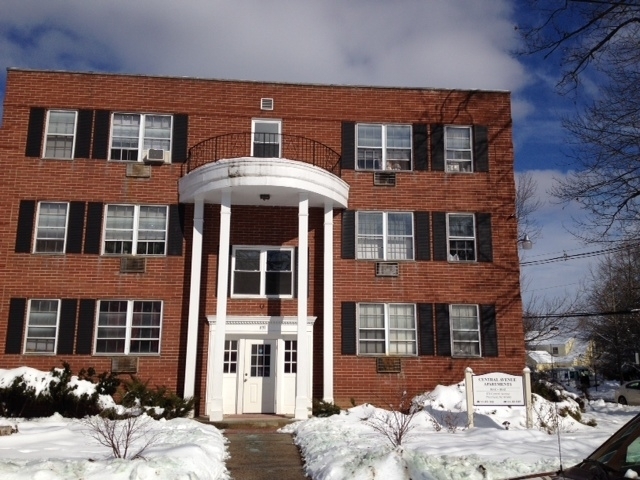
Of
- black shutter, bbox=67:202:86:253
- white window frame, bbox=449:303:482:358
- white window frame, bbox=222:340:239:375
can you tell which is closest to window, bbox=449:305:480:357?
white window frame, bbox=449:303:482:358

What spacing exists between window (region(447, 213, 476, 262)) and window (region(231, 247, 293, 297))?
514 cm

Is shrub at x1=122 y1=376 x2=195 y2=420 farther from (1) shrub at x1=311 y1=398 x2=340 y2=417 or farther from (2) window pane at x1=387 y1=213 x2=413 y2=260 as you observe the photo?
(2) window pane at x1=387 y1=213 x2=413 y2=260

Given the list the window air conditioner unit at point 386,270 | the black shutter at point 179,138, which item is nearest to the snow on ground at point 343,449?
the window air conditioner unit at point 386,270

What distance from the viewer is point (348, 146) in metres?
18.8

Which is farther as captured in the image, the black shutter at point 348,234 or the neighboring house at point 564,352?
the neighboring house at point 564,352

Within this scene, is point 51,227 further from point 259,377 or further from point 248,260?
point 259,377

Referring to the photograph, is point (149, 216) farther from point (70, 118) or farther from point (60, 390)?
point (60, 390)

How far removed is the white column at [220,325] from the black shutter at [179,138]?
92.9 inches

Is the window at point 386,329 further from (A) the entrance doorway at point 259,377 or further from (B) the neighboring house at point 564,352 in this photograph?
(B) the neighboring house at point 564,352

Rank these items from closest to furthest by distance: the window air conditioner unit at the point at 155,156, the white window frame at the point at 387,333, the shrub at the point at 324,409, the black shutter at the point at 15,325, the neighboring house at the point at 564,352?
1. the shrub at the point at 324,409
2. the black shutter at the point at 15,325
3. the white window frame at the point at 387,333
4. the window air conditioner unit at the point at 155,156
5. the neighboring house at the point at 564,352

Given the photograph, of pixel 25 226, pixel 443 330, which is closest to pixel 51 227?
pixel 25 226

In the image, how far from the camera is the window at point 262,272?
17547 mm

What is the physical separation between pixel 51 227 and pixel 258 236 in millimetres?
6153

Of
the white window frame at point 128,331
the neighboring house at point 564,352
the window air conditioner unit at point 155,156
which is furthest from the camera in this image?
the neighboring house at point 564,352
